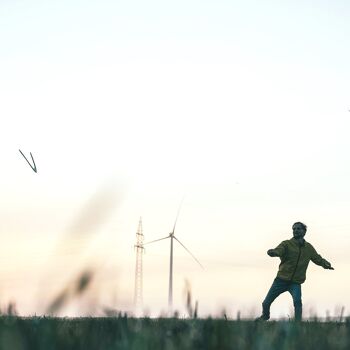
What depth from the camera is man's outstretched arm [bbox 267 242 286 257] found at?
1638cm

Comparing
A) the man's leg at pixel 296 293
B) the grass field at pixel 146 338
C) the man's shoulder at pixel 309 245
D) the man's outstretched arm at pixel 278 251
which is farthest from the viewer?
the man's shoulder at pixel 309 245

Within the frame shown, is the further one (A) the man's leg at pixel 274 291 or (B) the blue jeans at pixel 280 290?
(A) the man's leg at pixel 274 291

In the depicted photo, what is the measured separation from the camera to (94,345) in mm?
3123

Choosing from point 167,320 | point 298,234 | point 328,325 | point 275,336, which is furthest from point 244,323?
point 298,234

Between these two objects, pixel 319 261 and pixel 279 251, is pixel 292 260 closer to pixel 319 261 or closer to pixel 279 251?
pixel 279 251

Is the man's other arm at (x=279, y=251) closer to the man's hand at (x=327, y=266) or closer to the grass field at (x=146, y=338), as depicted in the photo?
the man's hand at (x=327, y=266)

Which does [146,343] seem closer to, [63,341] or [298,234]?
[63,341]

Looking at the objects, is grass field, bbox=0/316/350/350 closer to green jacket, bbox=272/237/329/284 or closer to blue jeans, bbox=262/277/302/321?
green jacket, bbox=272/237/329/284

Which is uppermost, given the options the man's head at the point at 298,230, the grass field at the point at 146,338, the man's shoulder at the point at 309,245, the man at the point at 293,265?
the man's head at the point at 298,230

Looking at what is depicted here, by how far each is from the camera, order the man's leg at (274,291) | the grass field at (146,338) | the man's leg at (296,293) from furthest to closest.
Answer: the man's leg at (274,291) < the man's leg at (296,293) < the grass field at (146,338)

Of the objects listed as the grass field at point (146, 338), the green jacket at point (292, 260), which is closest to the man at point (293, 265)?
the green jacket at point (292, 260)

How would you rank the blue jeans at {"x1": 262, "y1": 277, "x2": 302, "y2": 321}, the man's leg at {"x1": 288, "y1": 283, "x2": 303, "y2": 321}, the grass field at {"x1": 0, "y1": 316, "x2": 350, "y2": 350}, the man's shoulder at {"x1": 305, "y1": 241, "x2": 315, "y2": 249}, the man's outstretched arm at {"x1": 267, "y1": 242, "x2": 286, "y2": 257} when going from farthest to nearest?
the man's shoulder at {"x1": 305, "y1": 241, "x2": 315, "y2": 249}
the blue jeans at {"x1": 262, "y1": 277, "x2": 302, "y2": 321}
the man's leg at {"x1": 288, "y1": 283, "x2": 303, "y2": 321}
the man's outstretched arm at {"x1": 267, "y1": 242, "x2": 286, "y2": 257}
the grass field at {"x1": 0, "y1": 316, "x2": 350, "y2": 350}

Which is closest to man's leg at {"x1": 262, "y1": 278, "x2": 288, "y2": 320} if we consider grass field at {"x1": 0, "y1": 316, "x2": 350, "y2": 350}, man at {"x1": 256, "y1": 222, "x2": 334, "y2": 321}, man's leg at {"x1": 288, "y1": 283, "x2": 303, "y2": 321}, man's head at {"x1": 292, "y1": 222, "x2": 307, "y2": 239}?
man at {"x1": 256, "y1": 222, "x2": 334, "y2": 321}

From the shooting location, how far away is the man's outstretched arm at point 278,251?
53.7 ft
